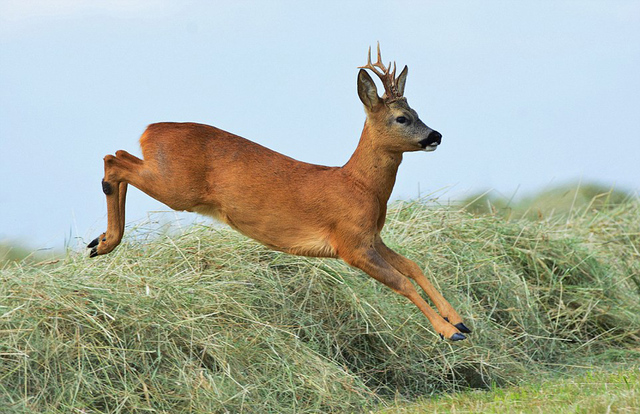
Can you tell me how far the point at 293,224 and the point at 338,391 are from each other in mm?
1205

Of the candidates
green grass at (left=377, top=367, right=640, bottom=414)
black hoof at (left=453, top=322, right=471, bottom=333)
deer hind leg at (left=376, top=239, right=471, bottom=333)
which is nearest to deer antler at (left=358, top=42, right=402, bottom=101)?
deer hind leg at (left=376, top=239, right=471, bottom=333)

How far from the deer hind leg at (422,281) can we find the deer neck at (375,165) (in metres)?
0.40

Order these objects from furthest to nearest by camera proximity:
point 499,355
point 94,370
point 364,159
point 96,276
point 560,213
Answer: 1. point 560,213
2. point 499,355
3. point 96,276
4. point 364,159
5. point 94,370

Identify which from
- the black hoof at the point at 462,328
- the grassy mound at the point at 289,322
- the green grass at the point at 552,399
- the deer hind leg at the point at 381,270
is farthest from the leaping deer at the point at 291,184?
the green grass at the point at 552,399

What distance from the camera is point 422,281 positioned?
5.18 meters

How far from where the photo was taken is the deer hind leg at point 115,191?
205 inches

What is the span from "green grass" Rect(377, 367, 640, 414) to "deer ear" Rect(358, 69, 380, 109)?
6.71 ft

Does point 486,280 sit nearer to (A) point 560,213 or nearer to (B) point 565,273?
(B) point 565,273

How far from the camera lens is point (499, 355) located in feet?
21.5

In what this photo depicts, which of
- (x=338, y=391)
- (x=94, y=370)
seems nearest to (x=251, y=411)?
(x=338, y=391)

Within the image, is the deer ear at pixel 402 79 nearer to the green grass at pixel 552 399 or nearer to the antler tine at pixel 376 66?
the antler tine at pixel 376 66

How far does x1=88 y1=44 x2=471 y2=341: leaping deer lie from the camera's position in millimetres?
5102

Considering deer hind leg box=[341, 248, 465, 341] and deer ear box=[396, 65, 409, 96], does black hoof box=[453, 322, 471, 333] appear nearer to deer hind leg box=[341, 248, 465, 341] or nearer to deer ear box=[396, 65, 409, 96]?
Result: deer hind leg box=[341, 248, 465, 341]

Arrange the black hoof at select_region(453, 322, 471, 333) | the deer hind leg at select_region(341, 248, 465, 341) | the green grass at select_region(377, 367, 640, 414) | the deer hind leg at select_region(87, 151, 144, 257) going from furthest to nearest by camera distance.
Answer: the deer hind leg at select_region(87, 151, 144, 257)
the deer hind leg at select_region(341, 248, 465, 341)
the black hoof at select_region(453, 322, 471, 333)
the green grass at select_region(377, 367, 640, 414)
